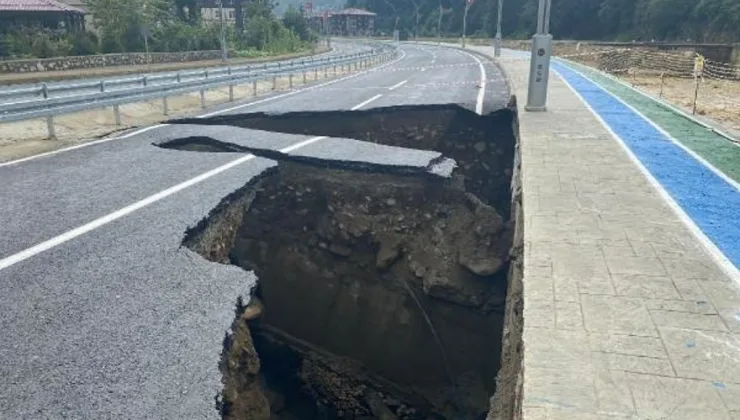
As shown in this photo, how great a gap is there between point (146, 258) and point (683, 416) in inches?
171

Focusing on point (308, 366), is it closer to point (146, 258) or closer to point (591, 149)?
point (146, 258)

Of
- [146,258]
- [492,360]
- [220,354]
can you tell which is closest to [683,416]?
[220,354]

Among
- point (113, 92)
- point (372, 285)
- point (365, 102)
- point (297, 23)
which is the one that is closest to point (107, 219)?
point (372, 285)

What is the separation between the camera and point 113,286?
4.77 meters

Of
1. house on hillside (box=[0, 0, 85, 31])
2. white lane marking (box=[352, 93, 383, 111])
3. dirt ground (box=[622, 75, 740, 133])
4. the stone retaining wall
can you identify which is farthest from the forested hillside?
house on hillside (box=[0, 0, 85, 31])

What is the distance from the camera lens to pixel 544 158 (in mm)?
8648

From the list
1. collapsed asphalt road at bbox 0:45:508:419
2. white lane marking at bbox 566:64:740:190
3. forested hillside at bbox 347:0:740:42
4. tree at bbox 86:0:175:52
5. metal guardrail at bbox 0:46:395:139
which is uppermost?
forested hillside at bbox 347:0:740:42

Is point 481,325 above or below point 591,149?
below

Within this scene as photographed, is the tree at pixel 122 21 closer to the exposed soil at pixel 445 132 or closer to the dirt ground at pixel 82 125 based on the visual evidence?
the dirt ground at pixel 82 125

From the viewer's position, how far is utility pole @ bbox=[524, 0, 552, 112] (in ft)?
40.9

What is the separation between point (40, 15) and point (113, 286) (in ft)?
107

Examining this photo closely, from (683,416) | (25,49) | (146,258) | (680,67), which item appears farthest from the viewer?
(680,67)

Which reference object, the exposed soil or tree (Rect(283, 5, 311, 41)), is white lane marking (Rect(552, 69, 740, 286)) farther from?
tree (Rect(283, 5, 311, 41))

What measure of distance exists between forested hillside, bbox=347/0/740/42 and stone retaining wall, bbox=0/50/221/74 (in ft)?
123
